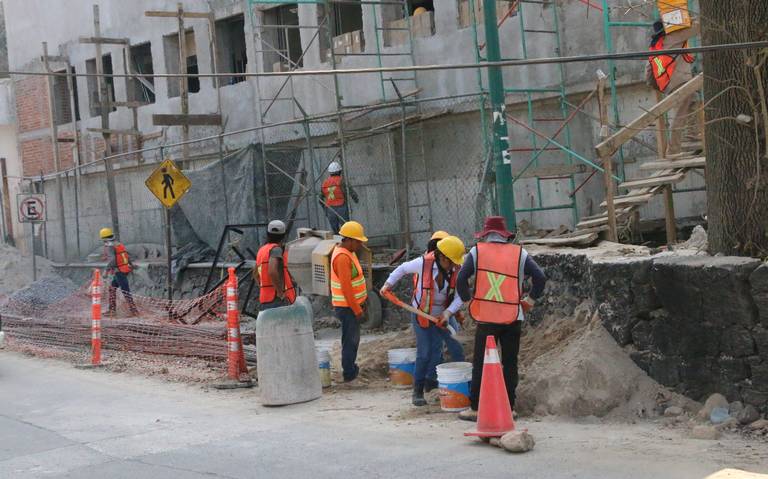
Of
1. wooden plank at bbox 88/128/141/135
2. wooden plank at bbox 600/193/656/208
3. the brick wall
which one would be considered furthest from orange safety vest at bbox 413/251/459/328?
the brick wall

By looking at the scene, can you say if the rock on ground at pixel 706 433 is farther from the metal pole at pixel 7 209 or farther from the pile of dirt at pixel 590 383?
the metal pole at pixel 7 209

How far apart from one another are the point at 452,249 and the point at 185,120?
49.5 ft

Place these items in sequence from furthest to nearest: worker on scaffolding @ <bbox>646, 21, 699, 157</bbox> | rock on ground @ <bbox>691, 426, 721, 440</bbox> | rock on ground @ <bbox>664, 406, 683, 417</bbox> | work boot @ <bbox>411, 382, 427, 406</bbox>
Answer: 1. worker on scaffolding @ <bbox>646, 21, 699, 157</bbox>
2. work boot @ <bbox>411, 382, 427, 406</bbox>
3. rock on ground @ <bbox>664, 406, 683, 417</bbox>
4. rock on ground @ <bbox>691, 426, 721, 440</bbox>

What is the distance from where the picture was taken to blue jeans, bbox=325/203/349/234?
18.6 m

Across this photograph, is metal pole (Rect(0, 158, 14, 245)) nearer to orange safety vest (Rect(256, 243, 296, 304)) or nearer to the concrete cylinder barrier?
orange safety vest (Rect(256, 243, 296, 304))

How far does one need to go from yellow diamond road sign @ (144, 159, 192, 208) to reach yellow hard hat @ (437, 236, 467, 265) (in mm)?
8135

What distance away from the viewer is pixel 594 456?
7.70m

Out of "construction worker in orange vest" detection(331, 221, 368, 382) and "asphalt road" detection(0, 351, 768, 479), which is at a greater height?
"construction worker in orange vest" detection(331, 221, 368, 382)

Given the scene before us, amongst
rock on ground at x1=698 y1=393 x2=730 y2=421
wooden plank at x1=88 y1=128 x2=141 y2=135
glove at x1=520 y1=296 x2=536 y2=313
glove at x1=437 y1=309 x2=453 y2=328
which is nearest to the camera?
rock on ground at x1=698 y1=393 x2=730 y2=421

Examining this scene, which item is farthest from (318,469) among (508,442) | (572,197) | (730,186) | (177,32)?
(177,32)

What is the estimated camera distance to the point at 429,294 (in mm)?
10117

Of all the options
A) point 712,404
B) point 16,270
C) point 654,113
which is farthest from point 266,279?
point 16,270

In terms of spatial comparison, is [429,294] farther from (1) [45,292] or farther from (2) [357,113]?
(1) [45,292]

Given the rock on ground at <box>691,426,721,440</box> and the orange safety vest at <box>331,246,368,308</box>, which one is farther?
the orange safety vest at <box>331,246,368,308</box>
